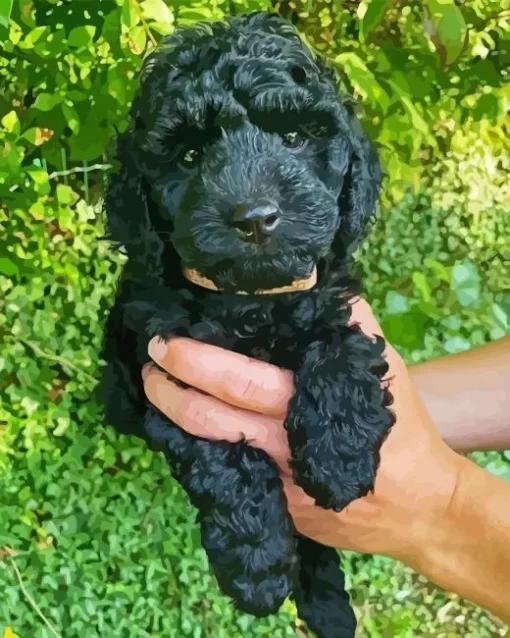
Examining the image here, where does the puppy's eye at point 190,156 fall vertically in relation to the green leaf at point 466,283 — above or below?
above

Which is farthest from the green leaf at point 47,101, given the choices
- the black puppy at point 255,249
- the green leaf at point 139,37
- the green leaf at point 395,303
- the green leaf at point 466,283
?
the green leaf at point 466,283

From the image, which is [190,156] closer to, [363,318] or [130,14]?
[130,14]

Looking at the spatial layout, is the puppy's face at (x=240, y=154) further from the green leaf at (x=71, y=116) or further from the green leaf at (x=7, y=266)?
the green leaf at (x=7, y=266)

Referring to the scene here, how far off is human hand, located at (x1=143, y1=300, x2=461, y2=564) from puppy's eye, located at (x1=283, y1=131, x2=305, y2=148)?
32 centimetres

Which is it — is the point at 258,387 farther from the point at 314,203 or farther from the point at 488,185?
the point at 488,185

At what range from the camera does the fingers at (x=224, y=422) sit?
1.15 metres

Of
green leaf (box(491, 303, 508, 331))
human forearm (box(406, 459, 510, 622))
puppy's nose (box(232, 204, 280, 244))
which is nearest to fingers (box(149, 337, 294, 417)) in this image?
puppy's nose (box(232, 204, 280, 244))

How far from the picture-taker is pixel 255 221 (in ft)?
2.96

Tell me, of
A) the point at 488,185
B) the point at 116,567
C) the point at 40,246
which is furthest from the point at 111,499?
the point at 488,185

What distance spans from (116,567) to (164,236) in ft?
2.80

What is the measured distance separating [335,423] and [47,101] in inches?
33.3

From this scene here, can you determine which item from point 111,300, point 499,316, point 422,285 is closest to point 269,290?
point 111,300

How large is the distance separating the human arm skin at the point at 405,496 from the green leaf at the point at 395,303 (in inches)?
13.0

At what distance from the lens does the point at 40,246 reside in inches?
60.2
